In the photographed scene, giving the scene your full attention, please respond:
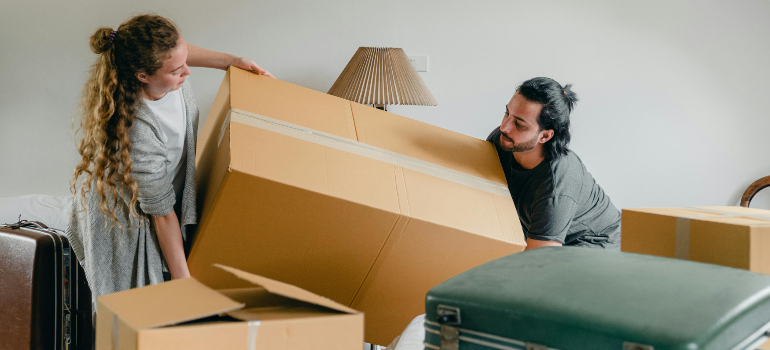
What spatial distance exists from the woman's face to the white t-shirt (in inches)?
1.0

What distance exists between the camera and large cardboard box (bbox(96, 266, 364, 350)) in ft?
1.90

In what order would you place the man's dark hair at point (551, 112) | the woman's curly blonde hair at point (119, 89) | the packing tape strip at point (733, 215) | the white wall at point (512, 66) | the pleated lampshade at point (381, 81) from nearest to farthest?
the packing tape strip at point (733, 215) < the woman's curly blonde hair at point (119, 89) < the man's dark hair at point (551, 112) < the pleated lampshade at point (381, 81) < the white wall at point (512, 66)

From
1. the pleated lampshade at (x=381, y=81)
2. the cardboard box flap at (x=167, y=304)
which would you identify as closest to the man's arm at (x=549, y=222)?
the pleated lampshade at (x=381, y=81)

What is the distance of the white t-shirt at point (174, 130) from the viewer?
46.3 inches

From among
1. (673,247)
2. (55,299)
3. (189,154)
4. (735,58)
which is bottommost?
(55,299)

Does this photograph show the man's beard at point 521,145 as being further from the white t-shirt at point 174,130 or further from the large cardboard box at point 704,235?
the white t-shirt at point 174,130

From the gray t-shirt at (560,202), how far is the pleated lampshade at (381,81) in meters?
0.54

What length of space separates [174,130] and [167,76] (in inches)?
5.0

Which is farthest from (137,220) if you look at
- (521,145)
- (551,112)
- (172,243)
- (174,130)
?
(551,112)

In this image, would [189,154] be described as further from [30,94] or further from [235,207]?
[30,94]

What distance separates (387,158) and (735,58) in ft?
6.95

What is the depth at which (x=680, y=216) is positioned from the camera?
967 millimetres

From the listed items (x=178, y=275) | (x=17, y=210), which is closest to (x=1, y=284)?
(x=17, y=210)

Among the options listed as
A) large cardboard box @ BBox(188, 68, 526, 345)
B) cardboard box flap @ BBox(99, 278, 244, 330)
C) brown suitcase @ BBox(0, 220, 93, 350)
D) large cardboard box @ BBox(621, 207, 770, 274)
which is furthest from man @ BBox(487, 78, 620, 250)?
brown suitcase @ BBox(0, 220, 93, 350)
